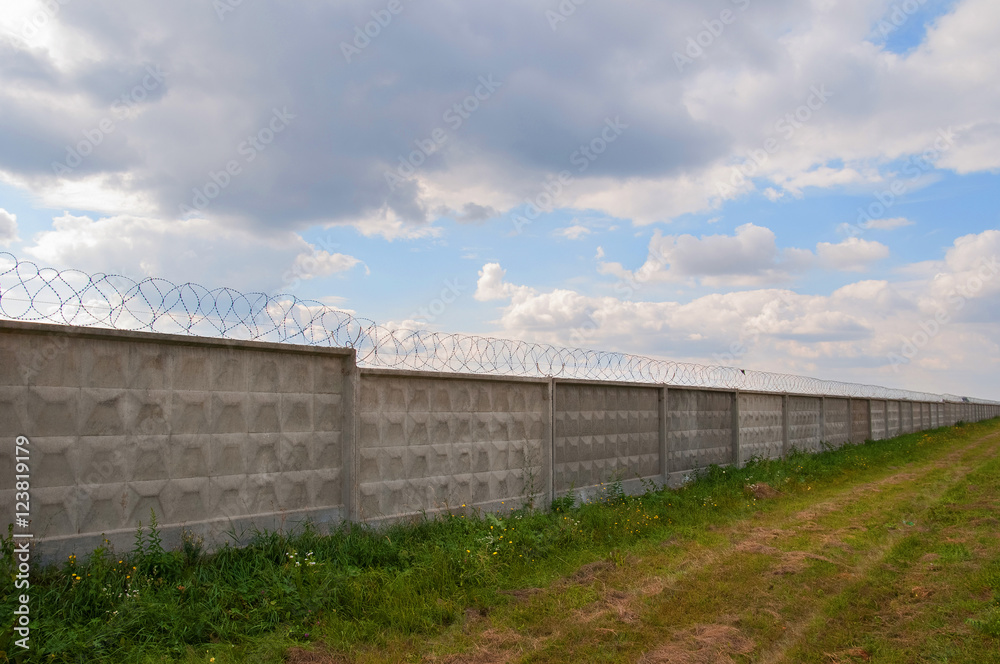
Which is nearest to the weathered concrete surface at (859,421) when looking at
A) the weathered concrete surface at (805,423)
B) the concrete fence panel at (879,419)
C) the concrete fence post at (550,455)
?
the concrete fence panel at (879,419)

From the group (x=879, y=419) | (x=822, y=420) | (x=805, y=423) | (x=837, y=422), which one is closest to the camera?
(x=805, y=423)

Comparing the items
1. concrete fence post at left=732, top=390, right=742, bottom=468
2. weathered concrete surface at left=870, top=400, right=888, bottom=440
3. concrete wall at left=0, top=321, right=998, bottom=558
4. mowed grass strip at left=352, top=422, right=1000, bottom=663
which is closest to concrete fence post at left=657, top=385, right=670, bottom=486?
mowed grass strip at left=352, top=422, right=1000, bottom=663

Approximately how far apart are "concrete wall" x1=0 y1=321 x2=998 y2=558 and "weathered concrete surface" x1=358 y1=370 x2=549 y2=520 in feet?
0.06

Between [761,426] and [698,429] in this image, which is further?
[761,426]

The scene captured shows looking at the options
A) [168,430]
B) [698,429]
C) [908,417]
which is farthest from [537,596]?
[908,417]

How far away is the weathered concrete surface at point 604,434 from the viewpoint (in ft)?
29.8

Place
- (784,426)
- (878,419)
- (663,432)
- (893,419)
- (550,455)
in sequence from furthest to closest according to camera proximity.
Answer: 1. (893,419)
2. (878,419)
3. (784,426)
4. (663,432)
5. (550,455)

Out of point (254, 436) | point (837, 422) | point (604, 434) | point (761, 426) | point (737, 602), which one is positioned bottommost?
point (737, 602)

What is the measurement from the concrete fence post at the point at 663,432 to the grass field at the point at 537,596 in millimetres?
2997

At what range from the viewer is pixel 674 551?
7.22 meters

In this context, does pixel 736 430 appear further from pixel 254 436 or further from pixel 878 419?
pixel 878 419

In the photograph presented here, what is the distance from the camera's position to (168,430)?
538 centimetres

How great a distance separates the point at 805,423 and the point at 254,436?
16.0 metres

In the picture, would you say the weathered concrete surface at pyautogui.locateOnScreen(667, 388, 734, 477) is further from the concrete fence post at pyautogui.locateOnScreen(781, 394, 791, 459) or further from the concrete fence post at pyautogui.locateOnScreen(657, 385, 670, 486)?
the concrete fence post at pyautogui.locateOnScreen(781, 394, 791, 459)
